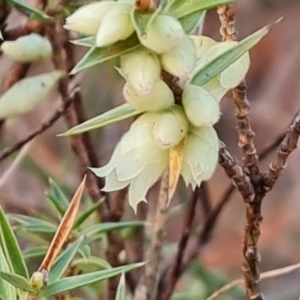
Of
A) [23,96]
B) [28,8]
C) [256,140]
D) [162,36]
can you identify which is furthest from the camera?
[256,140]

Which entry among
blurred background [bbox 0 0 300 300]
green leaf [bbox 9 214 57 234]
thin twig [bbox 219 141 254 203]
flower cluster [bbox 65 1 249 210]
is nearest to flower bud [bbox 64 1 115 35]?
flower cluster [bbox 65 1 249 210]

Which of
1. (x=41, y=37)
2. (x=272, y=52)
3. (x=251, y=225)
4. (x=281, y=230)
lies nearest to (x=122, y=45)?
(x=251, y=225)

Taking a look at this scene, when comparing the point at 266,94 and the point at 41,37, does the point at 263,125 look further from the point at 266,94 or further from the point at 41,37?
the point at 41,37

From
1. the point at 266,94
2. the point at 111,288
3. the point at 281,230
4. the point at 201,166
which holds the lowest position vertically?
the point at 281,230

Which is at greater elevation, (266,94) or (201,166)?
(201,166)

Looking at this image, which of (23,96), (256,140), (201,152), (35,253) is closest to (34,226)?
(35,253)

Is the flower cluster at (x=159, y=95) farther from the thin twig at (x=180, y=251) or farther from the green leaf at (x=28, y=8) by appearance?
the thin twig at (x=180, y=251)

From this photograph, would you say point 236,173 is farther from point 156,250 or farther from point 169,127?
point 156,250
